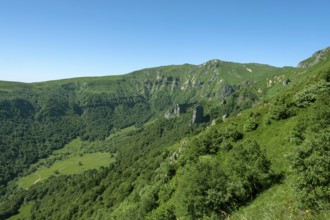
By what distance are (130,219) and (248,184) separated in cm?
4804

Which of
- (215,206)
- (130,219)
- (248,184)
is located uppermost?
(248,184)

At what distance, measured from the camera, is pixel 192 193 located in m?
41.2

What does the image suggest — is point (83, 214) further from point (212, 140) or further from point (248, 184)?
point (248, 184)

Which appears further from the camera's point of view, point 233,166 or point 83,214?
point 83,214

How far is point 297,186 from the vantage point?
24.0 m

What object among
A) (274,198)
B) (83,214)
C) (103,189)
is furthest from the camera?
(103,189)

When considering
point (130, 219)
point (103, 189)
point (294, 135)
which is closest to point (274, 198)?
point (294, 135)

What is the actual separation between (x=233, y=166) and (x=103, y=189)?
497 ft

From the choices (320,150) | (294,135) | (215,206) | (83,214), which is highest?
(320,150)

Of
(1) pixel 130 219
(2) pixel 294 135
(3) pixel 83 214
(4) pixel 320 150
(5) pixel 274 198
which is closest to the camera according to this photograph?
(4) pixel 320 150

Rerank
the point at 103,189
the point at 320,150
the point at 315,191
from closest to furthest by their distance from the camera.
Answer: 1. the point at 315,191
2. the point at 320,150
3. the point at 103,189

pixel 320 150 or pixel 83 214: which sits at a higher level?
pixel 320 150

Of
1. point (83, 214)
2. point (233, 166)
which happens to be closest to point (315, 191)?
point (233, 166)

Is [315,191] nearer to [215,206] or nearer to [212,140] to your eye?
[215,206]
